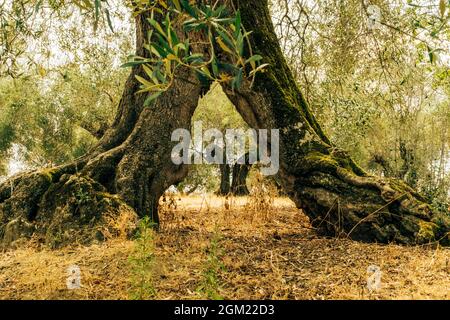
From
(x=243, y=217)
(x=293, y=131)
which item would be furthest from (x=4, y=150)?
(x=293, y=131)

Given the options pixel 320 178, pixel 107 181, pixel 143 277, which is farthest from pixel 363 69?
pixel 143 277

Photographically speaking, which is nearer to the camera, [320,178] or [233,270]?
[233,270]

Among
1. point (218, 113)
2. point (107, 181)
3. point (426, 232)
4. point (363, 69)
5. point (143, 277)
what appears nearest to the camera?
point (143, 277)

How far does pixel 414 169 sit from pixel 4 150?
20.1 metres


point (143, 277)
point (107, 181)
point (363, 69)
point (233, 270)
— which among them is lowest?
point (233, 270)

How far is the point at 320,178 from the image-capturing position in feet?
19.7

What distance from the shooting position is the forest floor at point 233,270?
3.87m

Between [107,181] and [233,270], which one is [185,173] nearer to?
[107,181]

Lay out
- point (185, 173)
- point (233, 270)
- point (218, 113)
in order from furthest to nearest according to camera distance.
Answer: point (218, 113) → point (185, 173) → point (233, 270)

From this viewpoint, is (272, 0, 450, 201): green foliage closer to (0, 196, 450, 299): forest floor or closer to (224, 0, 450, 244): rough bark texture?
(224, 0, 450, 244): rough bark texture

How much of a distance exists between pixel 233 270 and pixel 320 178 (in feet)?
6.89

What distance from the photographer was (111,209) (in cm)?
559

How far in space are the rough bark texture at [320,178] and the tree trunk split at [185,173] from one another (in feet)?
0.04

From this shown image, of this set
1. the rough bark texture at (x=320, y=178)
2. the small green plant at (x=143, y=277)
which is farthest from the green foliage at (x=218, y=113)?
the small green plant at (x=143, y=277)
